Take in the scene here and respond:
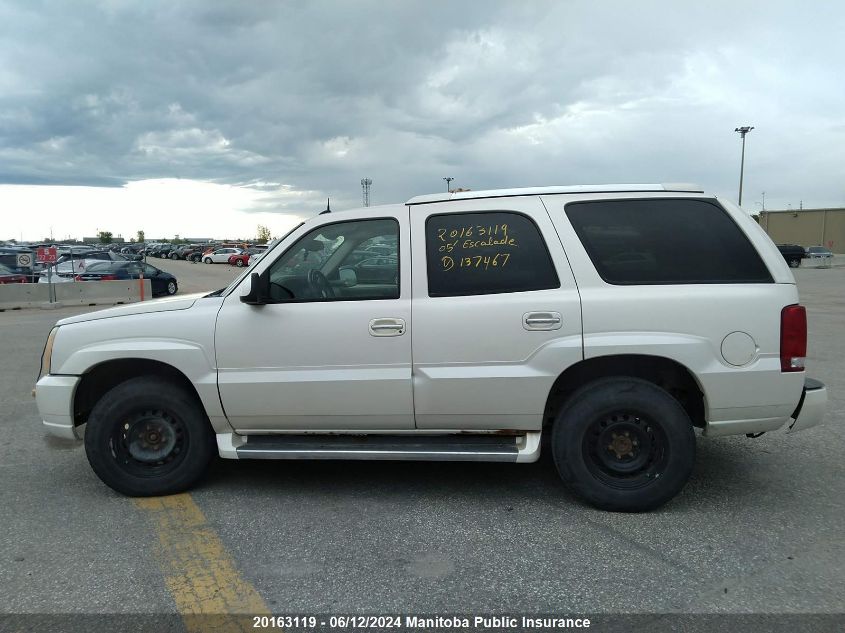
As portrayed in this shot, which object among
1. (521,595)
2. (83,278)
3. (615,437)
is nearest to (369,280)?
(615,437)

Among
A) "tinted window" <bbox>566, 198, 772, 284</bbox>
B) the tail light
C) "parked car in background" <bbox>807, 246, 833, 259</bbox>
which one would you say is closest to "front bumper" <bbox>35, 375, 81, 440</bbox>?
"tinted window" <bbox>566, 198, 772, 284</bbox>

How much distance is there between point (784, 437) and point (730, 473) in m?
1.21

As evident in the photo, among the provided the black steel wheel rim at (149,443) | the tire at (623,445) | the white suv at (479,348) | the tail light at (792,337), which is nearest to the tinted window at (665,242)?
the white suv at (479,348)

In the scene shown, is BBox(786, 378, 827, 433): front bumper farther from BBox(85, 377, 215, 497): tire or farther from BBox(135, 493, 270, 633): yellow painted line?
BBox(85, 377, 215, 497): tire

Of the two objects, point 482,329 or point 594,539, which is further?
point 482,329

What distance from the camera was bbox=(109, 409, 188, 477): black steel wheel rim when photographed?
14.0 ft

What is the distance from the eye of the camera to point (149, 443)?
14.2 feet

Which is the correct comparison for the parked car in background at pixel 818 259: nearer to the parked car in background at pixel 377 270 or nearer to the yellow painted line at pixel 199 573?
the parked car in background at pixel 377 270

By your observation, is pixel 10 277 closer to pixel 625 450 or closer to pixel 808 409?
pixel 625 450

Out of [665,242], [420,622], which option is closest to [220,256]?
[665,242]

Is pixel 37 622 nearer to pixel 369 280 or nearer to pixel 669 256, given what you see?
pixel 369 280

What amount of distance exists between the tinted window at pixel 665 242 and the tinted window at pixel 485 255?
11.8 inches

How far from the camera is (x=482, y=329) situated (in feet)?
12.9

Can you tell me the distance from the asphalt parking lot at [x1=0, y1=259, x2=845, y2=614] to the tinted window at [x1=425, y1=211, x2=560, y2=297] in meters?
1.36
